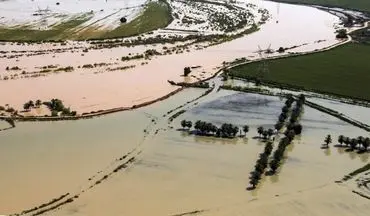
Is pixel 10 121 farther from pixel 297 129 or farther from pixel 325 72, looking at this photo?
pixel 325 72

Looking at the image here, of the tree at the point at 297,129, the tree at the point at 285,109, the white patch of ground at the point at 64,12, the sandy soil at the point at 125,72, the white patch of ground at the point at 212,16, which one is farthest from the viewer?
the white patch of ground at the point at 64,12

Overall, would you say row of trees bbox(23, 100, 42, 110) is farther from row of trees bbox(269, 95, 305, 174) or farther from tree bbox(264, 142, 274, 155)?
row of trees bbox(269, 95, 305, 174)

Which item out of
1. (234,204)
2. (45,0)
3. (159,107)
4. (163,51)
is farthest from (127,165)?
(45,0)

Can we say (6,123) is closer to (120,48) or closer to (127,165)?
(127,165)

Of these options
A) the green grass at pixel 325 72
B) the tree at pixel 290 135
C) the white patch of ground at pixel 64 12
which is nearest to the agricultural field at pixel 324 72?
the green grass at pixel 325 72

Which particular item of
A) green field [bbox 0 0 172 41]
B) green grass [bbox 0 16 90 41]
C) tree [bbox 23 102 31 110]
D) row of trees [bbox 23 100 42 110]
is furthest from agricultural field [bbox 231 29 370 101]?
green grass [bbox 0 16 90 41]

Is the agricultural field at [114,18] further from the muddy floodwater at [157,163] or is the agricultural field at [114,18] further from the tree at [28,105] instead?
the muddy floodwater at [157,163]

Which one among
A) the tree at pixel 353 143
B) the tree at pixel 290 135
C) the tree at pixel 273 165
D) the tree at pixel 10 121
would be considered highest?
the tree at pixel 10 121
